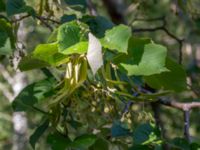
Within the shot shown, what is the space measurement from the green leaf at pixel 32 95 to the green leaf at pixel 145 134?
246mm

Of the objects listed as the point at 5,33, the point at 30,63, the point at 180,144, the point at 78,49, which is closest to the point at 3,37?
the point at 5,33

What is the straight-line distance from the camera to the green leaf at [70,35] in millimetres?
791

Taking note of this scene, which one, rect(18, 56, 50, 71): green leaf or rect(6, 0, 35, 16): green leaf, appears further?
rect(6, 0, 35, 16): green leaf

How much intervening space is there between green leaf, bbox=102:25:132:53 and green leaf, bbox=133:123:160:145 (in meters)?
0.21

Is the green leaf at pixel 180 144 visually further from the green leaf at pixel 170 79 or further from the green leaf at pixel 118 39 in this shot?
the green leaf at pixel 118 39

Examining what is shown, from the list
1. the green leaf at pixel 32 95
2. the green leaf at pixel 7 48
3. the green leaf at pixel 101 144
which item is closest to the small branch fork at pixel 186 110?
the green leaf at pixel 101 144

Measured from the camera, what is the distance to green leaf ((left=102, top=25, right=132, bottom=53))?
0.80 meters

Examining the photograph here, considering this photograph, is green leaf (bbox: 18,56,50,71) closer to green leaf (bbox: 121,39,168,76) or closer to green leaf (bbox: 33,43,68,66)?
green leaf (bbox: 33,43,68,66)

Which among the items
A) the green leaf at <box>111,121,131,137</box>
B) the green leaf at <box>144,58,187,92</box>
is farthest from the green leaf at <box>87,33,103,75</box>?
the green leaf at <box>111,121,131,137</box>

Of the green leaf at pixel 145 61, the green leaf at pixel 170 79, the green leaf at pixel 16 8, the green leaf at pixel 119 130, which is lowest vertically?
the green leaf at pixel 119 130

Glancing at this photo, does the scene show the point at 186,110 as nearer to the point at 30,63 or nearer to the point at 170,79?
the point at 170,79

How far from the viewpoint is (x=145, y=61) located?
0.84 meters

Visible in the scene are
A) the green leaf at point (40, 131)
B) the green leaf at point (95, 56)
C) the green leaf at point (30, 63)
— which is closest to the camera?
the green leaf at point (95, 56)

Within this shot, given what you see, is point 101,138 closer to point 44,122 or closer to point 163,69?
point 44,122
